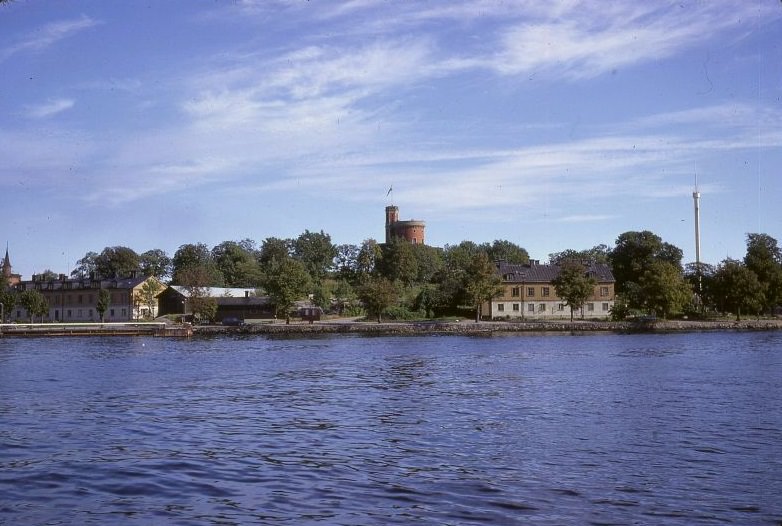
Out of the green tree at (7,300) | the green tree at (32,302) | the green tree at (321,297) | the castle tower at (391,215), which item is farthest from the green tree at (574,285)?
the castle tower at (391,215)

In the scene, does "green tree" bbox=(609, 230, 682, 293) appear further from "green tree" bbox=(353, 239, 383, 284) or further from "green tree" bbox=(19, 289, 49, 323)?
"green tree" bbox=(19, 289, 49, 323)

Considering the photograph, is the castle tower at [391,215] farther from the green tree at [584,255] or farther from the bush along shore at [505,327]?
the bush along shore at [505,327]

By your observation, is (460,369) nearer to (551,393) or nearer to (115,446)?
(551,393)

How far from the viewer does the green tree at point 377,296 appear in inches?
4245

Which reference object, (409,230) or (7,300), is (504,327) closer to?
(7,300)

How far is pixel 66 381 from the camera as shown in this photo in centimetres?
3759

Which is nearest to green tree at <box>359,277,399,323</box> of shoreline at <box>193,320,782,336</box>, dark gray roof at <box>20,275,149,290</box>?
shoreline at <box>193,320,782,336</box>

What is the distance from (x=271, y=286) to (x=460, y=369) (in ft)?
227

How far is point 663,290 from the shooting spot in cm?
9969

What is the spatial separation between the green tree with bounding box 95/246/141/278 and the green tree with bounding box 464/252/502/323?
289 feet

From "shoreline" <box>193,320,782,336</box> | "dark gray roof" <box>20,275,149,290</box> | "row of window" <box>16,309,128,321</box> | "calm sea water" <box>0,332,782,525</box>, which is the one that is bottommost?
"calm sea water" <box>0,332,782,525</box>

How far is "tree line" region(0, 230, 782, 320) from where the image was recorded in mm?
102688

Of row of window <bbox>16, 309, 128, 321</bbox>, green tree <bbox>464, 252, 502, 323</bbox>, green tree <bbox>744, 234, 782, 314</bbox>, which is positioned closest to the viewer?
green tree <bbox>464, 252, 502, 323</bbox>

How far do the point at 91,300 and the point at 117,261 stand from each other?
3721 cm
